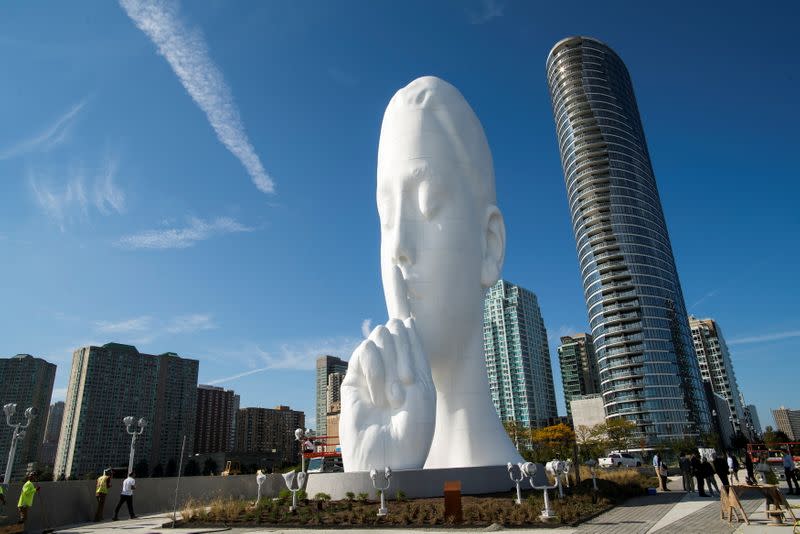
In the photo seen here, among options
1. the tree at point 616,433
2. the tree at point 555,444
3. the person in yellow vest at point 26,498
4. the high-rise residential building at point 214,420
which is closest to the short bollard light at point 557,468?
the person in yellow vest at point 26,498

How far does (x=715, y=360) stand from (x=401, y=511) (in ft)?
452

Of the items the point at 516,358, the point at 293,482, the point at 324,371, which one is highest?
the point at 324,371

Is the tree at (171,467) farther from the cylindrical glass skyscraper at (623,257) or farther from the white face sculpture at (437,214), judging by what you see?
the white face sculpture at (437,214)

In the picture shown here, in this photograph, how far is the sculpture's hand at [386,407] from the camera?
1436 centimetres

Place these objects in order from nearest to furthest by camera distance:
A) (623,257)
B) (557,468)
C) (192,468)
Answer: (557,468) → (192,468) → (623,257)

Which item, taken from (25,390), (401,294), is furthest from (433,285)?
(25,390)

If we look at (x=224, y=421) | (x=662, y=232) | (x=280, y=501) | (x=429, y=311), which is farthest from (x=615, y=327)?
(x=280, y=501)

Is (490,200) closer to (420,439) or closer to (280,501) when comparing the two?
(420,439)

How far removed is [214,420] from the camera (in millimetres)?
81875

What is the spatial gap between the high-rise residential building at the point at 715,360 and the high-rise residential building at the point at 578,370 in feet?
85.0

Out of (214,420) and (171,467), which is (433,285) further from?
(214,420)

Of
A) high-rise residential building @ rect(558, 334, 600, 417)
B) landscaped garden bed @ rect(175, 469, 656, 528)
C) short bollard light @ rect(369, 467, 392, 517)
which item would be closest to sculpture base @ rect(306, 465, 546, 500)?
landscaped garden bed @ rect(175, 469, 656, 528)

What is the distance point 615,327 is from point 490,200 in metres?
66.3

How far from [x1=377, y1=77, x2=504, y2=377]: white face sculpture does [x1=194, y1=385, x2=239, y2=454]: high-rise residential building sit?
72.4 meters
